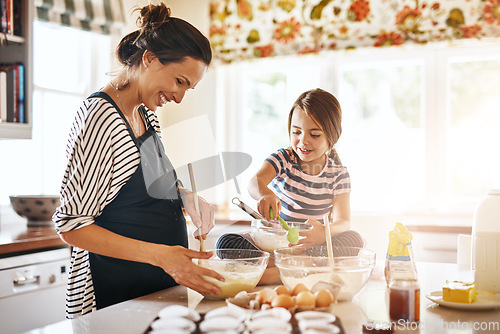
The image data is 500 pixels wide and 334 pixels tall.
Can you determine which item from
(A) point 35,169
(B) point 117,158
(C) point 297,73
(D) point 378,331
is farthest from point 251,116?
(D) point 378,331

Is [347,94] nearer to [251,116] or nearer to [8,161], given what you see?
[251,116]

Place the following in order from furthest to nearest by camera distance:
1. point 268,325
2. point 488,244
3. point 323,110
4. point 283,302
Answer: point 323,110
point 488,244
point 283,302
point 268,325

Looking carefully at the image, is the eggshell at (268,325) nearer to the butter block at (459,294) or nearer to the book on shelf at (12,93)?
the butter block at (459,294)

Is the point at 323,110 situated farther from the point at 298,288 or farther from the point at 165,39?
the point at 298,288

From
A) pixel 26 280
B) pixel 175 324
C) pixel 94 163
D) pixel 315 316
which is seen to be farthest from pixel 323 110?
pixel 26 280

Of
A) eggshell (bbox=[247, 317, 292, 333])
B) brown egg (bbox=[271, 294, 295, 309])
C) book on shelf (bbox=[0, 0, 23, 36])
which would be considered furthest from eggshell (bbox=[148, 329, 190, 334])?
book on shelf (bbox=[0, 0, 23, 36])

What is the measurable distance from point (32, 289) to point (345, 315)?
5.30ft

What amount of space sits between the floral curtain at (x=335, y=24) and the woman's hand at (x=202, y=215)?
7.93 ft

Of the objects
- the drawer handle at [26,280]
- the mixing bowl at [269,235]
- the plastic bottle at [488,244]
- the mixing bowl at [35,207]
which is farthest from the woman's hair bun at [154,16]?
the mixing bowl at [35,207]

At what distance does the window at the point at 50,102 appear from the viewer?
9.64 ft

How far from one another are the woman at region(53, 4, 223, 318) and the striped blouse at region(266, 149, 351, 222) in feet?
2.28

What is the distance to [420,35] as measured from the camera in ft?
10.9

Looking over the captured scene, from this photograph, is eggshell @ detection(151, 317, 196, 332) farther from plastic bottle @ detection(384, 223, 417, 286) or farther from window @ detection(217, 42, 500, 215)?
window @ detection(217, 42, 500, 215)

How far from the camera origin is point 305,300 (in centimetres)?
97
